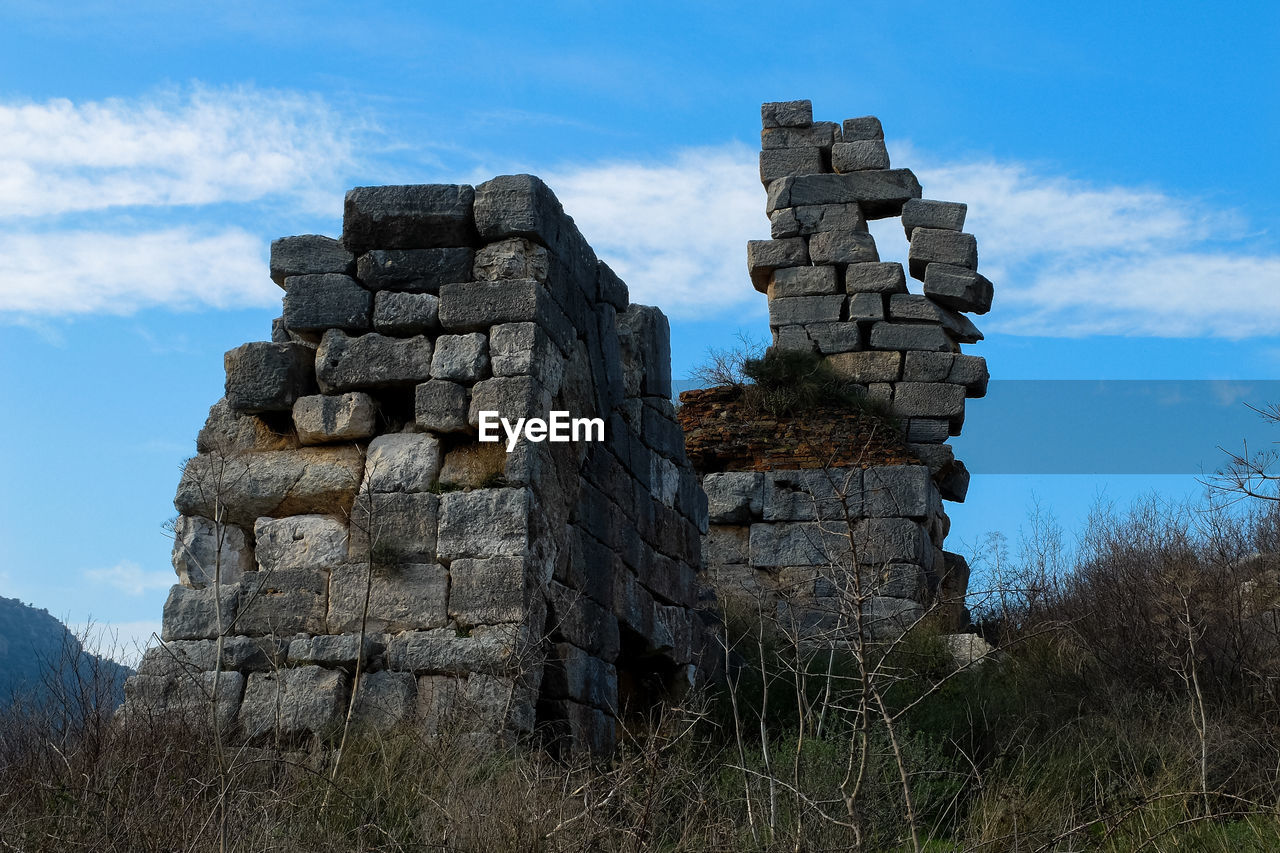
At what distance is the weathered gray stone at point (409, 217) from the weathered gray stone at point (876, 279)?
7.49 metres

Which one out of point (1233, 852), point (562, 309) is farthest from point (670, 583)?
point (1233, 852)

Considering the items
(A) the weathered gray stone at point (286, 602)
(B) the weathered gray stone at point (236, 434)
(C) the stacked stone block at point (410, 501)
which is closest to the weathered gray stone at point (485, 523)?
(C) the stacked stone block at point (410, 501)

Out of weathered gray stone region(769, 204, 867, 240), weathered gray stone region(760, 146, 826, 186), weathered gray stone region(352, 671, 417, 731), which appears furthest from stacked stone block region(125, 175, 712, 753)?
weathered gray stone region(760, 146, 826, 186)

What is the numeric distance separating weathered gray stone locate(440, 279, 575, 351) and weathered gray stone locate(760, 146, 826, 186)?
26.8 feet

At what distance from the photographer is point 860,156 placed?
13719mm

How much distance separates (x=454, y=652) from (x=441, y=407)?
44.6 inches

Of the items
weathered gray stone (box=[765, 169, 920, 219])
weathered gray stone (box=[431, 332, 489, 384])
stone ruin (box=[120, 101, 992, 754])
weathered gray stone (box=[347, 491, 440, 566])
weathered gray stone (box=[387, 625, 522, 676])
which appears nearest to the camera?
weathered gray stone (box=[387, 625, 522, 676])

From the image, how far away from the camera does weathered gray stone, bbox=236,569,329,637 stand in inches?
230

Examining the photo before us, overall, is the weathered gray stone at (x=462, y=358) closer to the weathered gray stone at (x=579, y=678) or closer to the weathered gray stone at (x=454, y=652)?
the weathered gray stone at (x=454, y=652)

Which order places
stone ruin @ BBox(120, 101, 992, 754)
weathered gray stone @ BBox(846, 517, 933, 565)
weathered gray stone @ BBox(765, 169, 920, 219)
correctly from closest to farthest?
stone ruin @ BBox(120, 101, 992, 754)
weathered gray stone @ BBox(846, 517, 933, 565)
weathered gray stone @ BBox(765, 169, 920, 219)

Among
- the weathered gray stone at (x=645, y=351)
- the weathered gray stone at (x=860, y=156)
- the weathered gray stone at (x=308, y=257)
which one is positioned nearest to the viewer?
the weathered gray stone at (x=308, y=257)

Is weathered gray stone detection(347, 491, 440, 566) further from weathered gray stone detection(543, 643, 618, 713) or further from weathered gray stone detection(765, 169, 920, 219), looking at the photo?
weathered gray stone detection(765, 169, 920, 219)

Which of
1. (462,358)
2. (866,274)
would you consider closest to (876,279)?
(866,274)

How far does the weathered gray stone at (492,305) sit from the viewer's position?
605 centimetres
